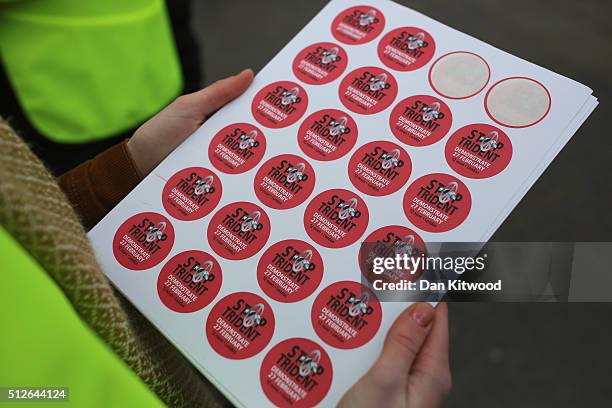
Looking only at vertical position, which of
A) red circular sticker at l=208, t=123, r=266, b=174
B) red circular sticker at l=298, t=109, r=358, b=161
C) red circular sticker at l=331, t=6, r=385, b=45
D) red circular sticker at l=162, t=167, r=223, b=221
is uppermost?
red circular sticker at l=331, t=6, r=385, b=45

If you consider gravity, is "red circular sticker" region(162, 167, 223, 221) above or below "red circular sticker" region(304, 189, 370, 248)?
below

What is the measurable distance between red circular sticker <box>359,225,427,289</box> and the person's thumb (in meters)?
0.03

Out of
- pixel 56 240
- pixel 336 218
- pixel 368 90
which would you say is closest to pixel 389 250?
pixel 336 218

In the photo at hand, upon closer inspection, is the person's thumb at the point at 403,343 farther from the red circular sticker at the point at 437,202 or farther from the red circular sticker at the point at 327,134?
the red circular sticker at the point at 327,134

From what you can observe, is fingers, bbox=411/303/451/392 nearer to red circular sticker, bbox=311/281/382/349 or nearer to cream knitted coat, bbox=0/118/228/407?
red circular sticker, bbox=311/281/382/349

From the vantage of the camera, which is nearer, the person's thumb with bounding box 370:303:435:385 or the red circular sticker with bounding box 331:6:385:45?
the person's thumb with bounding box 370:303:435:385

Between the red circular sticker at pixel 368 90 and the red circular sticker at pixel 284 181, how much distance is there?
0.29ft

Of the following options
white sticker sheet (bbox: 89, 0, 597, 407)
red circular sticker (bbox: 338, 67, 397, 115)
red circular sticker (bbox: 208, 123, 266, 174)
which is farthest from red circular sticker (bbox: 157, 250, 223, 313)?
red circular sticker (bbox: 338, 67, 397, 115)

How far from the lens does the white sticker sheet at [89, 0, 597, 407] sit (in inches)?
20.4

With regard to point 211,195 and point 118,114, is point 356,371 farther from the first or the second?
point 118,114

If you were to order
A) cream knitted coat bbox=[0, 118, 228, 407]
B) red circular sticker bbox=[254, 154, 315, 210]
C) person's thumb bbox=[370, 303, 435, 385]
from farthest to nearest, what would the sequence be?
red circular sticker bbox=[254, 154, 315, 210] < person's thumb bbox=[370, 303, 435, 385] < cream knitted coat bbox=[0, 118, 228, 407]

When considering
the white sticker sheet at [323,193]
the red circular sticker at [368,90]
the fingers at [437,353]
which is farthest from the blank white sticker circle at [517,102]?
the fingers at [437,353]

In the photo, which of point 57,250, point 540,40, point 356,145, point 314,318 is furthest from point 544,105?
point 540,40

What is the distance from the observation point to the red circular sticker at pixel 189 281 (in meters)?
0.54
